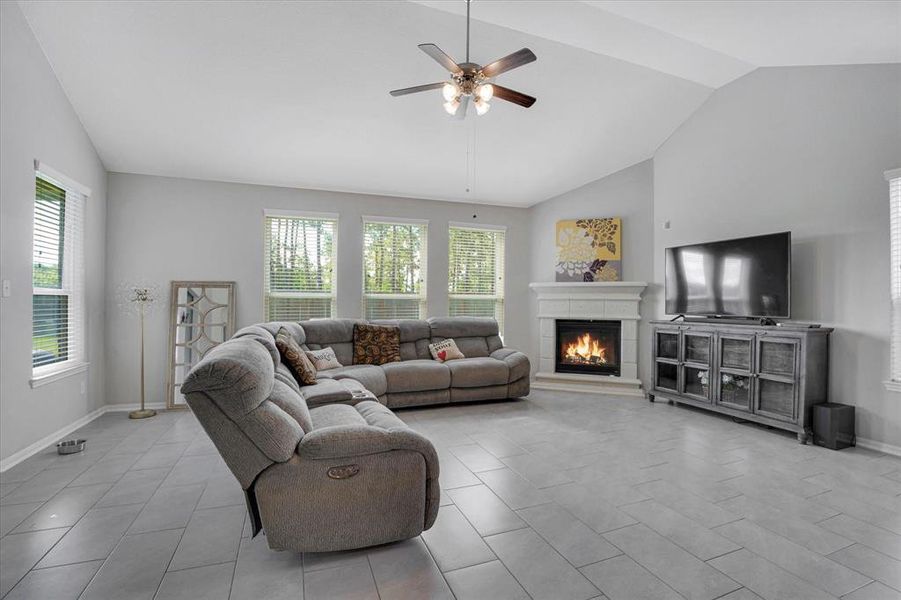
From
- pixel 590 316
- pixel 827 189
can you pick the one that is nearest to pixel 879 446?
pixel 827 189

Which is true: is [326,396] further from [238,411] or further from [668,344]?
[668,344]

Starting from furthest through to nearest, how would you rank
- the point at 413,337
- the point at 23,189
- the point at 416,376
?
1. the point at 413,337
2. the point at 416,376
3. the point at 23,189

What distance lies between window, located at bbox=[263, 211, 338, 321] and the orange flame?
348 centimetres

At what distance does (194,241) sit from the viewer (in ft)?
17.8

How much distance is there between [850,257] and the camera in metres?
3.91

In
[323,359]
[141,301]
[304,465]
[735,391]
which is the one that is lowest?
[735,391]

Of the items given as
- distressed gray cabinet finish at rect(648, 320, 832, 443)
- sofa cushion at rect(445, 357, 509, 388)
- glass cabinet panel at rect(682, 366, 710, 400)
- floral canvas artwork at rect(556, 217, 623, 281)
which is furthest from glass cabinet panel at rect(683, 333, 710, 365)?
sofa cushion at rect(445, 357, 509, 388)

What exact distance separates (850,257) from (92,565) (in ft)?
18.9

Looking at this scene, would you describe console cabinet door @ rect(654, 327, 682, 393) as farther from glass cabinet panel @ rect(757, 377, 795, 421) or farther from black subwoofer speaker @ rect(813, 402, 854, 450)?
black subwoofer speaker @ rect(813, 402, 854, 450)

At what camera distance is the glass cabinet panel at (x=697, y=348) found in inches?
190

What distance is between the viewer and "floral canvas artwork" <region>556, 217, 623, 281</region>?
6281 mm


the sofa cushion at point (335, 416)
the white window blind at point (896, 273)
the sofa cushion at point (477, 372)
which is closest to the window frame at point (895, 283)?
the white window blind at point (896, 273)

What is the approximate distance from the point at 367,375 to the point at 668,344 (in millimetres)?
Result: 3582

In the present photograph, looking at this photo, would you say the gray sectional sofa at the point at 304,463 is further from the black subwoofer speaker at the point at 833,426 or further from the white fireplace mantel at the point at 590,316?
the white fireplace mantel at the point at 590,316
